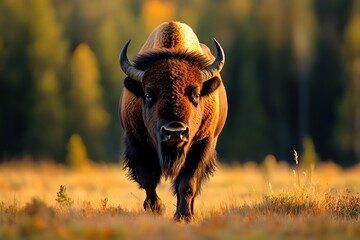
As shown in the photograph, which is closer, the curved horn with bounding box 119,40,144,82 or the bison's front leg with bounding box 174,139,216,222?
the bison's front leg with bounding box 174,139,216,222

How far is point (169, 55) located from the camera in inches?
386

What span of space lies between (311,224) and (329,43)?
39.6 meters

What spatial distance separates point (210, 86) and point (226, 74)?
118 ft

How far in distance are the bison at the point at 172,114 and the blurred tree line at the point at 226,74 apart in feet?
87.5

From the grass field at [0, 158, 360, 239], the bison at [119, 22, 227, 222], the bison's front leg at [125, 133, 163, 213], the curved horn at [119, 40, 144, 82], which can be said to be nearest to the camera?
the grass field at [0, 158, 360, 239]

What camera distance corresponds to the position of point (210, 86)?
1005 cm

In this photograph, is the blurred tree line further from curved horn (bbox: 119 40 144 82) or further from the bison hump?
curved horn (bbox: 119 40 144 82)

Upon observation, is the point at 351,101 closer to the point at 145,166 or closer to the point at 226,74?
the point at 226,74

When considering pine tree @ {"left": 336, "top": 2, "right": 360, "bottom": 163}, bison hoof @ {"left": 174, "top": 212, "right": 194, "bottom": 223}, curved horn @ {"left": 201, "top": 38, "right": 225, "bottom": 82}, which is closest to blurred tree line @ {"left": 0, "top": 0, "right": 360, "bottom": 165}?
pine tree @ {"left": 336, "top": 2, "right": 360, "bottom": 163}

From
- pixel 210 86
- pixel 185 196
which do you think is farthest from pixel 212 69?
pixel 185 196

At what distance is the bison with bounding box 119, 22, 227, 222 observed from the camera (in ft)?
29.7

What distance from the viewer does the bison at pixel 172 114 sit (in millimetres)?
9062

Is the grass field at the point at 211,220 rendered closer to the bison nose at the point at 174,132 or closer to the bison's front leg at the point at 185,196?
the bison's front leg at the point at 185,196

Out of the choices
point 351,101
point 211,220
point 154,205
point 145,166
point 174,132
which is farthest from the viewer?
point 351,101
